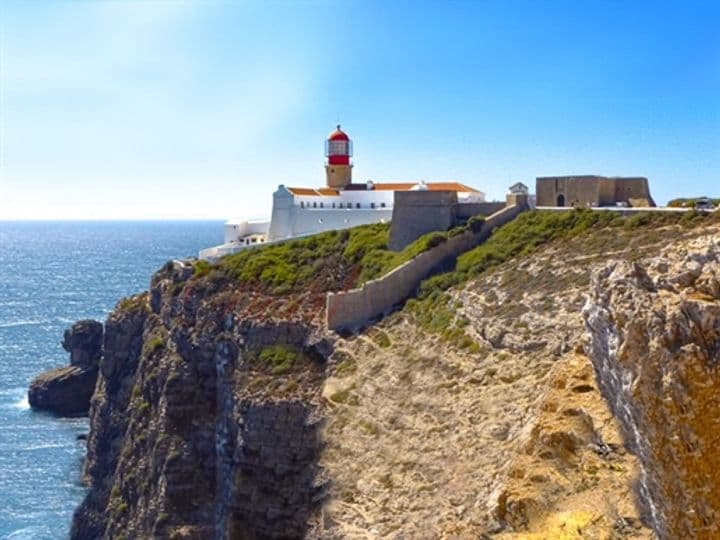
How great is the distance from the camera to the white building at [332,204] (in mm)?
56750

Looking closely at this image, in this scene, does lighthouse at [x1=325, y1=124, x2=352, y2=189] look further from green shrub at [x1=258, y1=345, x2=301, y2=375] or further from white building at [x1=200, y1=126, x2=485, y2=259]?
green shrub at [x1=258, y1=345, x2=301, y2=375]

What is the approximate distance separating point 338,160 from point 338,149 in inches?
32.3

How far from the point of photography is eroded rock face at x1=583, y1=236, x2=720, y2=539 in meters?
10.5

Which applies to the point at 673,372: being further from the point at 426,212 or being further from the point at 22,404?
the point at 22,404

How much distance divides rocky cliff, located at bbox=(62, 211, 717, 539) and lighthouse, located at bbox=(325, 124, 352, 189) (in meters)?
17.0

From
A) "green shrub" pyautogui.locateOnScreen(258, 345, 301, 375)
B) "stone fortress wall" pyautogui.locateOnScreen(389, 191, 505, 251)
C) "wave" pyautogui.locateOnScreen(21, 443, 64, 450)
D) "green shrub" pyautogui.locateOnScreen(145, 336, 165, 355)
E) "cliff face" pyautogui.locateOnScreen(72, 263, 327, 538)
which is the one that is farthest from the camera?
"wave" pyautogui.locateOnScreen(21, 443, 64, 450)

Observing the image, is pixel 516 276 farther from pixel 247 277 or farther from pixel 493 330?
pixel 247 277

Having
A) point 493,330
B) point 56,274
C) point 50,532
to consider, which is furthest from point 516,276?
point 56,274

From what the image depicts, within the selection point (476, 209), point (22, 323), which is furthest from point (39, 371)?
point (476, 209)

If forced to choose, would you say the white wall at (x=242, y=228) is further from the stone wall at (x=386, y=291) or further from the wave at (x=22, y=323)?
the wave at (x=22, y=323)

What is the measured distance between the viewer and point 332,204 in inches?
2365

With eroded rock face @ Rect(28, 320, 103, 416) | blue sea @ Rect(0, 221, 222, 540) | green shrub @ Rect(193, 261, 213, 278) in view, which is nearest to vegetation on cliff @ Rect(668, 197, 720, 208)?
green shrub @ Rect(193, 261, 213, 278)

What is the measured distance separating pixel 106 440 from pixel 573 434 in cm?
3899

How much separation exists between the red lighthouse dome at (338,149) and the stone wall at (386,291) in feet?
79.4
